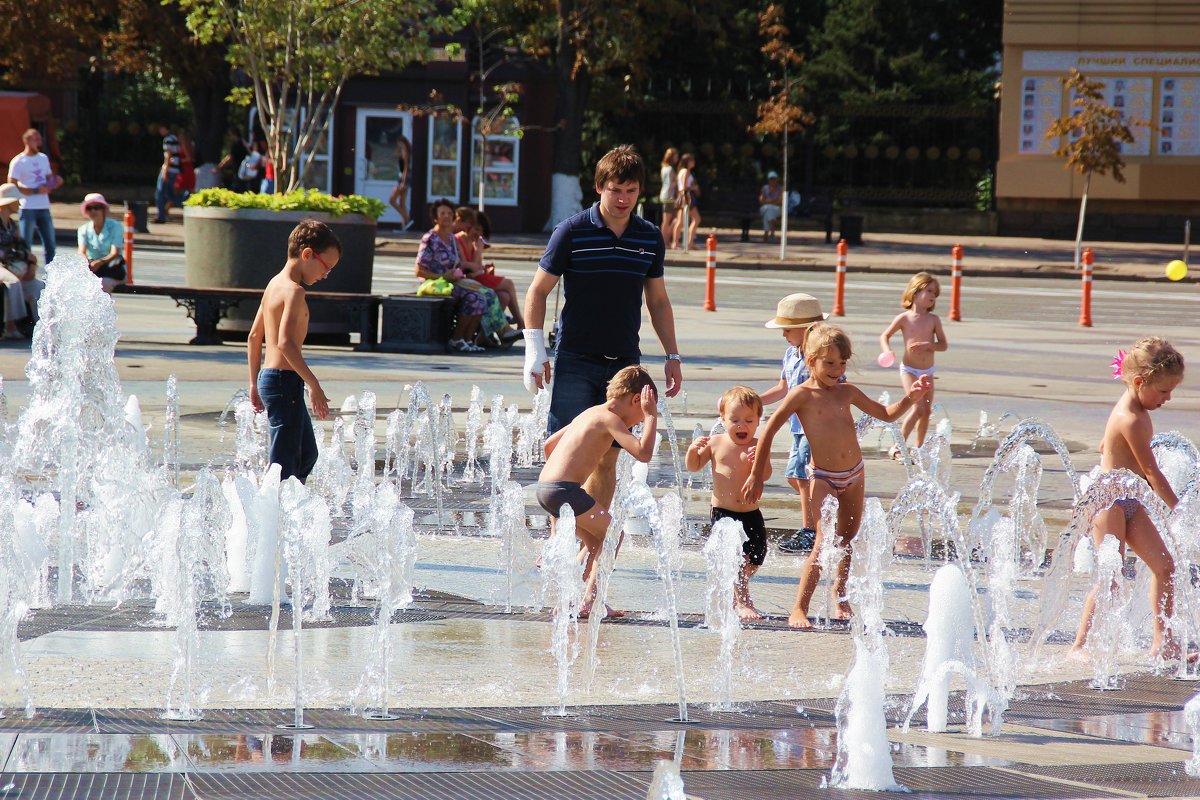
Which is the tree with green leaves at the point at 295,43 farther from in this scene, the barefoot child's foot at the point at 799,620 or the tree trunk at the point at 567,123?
the barefoot child's foot at the point at 799,620

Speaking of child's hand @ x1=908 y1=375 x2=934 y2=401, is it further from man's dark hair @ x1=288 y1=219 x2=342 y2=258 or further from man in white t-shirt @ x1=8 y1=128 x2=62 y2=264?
man in white t-shirt @ x1=8 y1=128 x2=62 y2=264

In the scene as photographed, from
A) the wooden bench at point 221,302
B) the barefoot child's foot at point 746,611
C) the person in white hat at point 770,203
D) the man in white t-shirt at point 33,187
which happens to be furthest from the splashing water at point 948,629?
the person in white hat at point 770,203

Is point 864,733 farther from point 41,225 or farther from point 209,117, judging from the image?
point 209,117

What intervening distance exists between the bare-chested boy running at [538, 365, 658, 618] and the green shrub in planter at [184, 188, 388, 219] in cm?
1071

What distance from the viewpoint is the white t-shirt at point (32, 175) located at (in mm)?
20344

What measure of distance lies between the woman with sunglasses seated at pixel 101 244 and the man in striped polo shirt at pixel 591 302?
10455mm

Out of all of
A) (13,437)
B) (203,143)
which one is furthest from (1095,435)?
(203,143)

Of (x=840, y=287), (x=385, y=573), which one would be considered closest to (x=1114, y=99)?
(x=840, y=287)

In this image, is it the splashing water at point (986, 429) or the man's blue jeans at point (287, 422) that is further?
the splashing water at point (986, 429)

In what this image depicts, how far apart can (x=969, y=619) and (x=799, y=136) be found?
36701 millimetres

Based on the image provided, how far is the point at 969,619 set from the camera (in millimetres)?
5441

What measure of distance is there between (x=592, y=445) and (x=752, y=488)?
2.31ft

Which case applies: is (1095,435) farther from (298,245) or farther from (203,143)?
(203,143)

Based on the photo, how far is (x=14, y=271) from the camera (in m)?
15.4
